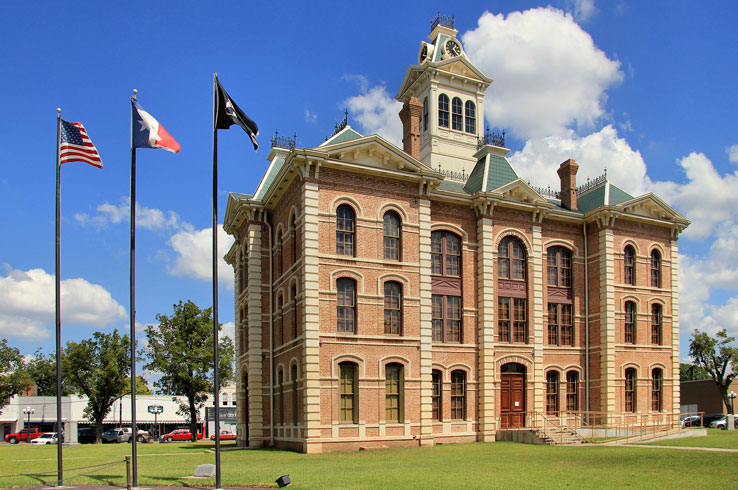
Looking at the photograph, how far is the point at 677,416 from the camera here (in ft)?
126

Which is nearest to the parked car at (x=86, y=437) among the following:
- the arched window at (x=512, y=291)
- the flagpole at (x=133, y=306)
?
the arched window at (x=512, y=291)

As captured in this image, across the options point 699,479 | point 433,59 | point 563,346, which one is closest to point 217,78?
point 699,479

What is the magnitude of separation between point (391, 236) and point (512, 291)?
8.04m

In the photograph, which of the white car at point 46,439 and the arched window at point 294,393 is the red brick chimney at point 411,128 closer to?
the arched window at point 294,393

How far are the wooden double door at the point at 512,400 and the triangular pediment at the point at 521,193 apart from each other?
9.17 meters

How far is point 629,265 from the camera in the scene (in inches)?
1521

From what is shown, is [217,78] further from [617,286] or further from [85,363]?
[85,363]

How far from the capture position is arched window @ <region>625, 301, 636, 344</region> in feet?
125

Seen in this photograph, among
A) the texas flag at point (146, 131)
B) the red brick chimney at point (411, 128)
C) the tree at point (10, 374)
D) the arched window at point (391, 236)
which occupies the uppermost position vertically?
the red brick chimney at point (411, 128)

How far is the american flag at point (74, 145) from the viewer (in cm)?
1969

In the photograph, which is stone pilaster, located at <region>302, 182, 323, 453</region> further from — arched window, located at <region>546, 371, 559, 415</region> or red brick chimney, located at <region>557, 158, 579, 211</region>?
red brick chimney, located at <region>557, 158, 579, 211</region>

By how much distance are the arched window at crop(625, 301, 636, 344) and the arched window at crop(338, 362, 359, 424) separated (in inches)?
670

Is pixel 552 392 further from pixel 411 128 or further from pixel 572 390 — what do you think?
pixel 411 128

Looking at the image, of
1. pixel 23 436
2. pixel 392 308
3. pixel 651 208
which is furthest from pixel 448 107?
pixel 23 436
